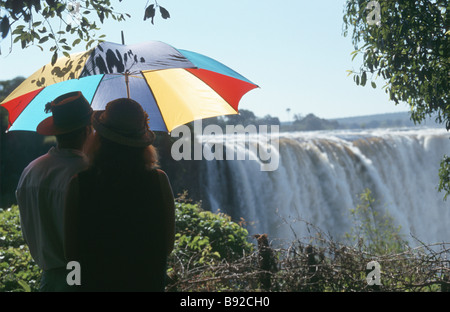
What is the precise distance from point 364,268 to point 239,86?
2191mm

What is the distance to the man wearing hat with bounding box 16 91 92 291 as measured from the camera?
2291mm

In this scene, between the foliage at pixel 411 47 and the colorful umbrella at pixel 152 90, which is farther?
the foliage at pixel 411 47

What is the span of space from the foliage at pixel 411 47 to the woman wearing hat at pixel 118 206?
409 cm

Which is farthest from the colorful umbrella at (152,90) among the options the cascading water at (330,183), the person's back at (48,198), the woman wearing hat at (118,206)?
the cascading water at (330,183)

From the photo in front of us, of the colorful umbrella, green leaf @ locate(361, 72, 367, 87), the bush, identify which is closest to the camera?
the colorful umbrella

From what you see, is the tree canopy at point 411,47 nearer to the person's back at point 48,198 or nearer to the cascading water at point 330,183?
the person's back at point 48,198

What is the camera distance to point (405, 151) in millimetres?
20250

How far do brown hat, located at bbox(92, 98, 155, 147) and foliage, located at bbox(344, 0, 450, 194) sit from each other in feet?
13.3

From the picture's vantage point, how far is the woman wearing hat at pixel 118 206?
6.89 ft

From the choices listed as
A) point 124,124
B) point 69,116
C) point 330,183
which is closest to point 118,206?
point 124,124

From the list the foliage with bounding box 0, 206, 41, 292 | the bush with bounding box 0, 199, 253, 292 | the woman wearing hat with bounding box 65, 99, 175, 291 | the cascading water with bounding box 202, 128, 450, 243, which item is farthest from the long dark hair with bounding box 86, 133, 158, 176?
the cascading water with bounding box 202, 128, 450, 243

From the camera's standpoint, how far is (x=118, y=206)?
2123mm

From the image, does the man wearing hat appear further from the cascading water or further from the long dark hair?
the cascading water
